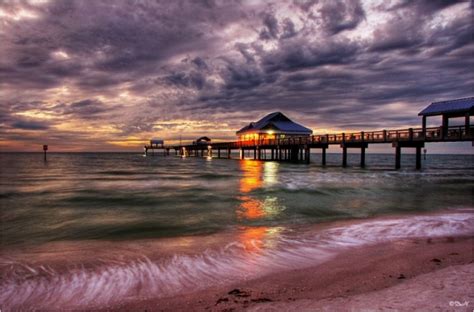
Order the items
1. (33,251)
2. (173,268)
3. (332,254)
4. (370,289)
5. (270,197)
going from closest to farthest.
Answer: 1. (370,289)
2. (173,268)
3. (332,254)
4. (33,251)
5. (270,197)

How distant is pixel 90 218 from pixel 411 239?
1050 centimetres

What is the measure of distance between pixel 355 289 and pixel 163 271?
317cm

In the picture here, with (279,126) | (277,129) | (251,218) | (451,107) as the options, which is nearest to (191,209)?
(251,218)

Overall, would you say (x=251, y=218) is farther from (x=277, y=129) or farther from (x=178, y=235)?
(x=277, y=129)

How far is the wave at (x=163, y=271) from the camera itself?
14.9 feet

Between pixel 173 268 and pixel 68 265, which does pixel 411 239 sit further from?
pixel 68 265

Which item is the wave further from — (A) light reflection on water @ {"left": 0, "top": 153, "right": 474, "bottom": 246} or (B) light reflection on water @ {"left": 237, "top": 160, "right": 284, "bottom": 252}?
(A) light reflection on water @ {"left": 0, "top": 153, "right": 474, "bottom": 246}

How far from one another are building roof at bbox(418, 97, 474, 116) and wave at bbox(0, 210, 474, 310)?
2188 cm

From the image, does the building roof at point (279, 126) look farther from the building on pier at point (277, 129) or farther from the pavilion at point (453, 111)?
the pavilion at point (453, 111)

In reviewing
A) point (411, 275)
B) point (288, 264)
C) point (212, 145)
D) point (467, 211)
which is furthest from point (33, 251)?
point (212, 145)

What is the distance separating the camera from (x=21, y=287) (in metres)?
4.84

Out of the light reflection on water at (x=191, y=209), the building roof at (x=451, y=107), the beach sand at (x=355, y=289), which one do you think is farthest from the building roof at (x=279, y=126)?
the beach sand at (x=355, y=289)

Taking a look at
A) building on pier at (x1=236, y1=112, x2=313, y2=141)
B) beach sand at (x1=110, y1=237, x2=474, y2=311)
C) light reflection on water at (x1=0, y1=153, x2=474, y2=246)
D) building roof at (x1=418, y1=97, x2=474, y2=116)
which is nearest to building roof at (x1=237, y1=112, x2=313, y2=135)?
building on pier at (x1=236, y1=112, x2=313, y2=141)

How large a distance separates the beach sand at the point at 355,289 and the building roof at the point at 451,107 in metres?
24.5
